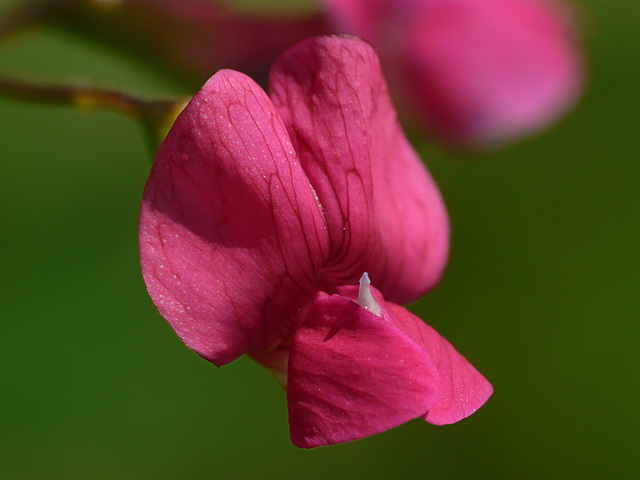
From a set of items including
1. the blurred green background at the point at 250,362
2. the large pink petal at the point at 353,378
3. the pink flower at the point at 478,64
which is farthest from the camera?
the blurred green background at the point at 250,362

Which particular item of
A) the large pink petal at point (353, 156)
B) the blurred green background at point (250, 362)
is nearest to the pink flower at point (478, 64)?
the blurred green background at point (250, 362)

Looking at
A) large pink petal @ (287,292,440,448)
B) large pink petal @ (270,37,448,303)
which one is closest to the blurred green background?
large pink petal @ (270,37,448,303)

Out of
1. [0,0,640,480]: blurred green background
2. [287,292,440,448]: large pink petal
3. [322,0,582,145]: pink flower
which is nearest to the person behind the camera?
[287,292,440,448]: large pink petal

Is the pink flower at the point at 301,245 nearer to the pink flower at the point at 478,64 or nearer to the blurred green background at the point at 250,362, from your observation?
the pink flower at the point at 478,64

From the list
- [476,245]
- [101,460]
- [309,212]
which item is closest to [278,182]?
[309,212]

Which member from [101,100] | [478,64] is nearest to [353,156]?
[101,100]

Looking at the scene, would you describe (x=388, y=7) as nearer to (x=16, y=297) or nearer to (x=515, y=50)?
(x=515, y=50)

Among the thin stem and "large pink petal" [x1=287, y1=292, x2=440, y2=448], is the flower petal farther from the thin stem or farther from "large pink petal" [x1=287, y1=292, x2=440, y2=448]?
the thin stem

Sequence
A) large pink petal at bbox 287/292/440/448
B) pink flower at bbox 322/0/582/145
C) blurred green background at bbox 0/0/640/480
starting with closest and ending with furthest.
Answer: large pink petal at bbox 287/292/440/448 → pink flower at bbox 322/0/582/145 → blurred green background at bbox 0/0/640/480
